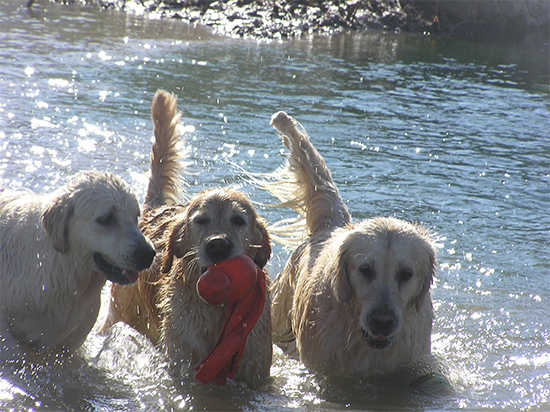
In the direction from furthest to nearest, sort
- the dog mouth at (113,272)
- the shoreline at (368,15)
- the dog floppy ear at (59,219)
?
the shoreline at (368,15) → the dog mouth at (113,272) → the dog floppy ear at (59,219)

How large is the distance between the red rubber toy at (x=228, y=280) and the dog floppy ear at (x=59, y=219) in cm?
95

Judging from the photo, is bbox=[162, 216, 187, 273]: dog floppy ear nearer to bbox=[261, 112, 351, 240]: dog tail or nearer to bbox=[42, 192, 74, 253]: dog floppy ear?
bbox=[42, 192, 74, 253]: dog floppy ear

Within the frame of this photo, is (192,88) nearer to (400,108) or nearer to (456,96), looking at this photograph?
(400,108)

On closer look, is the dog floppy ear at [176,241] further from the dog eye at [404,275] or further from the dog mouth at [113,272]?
the dog eye at [404,275]

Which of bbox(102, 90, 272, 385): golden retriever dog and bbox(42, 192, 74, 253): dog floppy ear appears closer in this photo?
bbox(42, 192, 74, 253): dog floppy ear

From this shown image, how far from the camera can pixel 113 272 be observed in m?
4.20

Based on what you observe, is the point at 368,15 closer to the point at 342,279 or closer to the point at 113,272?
the point at 342,279

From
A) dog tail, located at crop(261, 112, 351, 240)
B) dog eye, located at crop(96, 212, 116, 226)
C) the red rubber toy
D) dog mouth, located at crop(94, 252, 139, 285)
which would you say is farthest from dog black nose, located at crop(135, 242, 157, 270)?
dog tail, located at crop(261, 112, 351, 240)

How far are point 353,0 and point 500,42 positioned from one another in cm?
669

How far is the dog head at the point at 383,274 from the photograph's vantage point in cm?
441

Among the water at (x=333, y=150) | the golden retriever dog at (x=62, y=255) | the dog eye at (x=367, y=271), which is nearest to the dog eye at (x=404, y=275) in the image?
the dog eye at (x=367, y=271)

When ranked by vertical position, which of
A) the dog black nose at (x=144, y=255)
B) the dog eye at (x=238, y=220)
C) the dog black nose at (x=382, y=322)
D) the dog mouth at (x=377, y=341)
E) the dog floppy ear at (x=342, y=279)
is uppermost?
the dog eye at (x=238, y=220)

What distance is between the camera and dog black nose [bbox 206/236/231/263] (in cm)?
431

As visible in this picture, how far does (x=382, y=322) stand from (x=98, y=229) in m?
2.07
